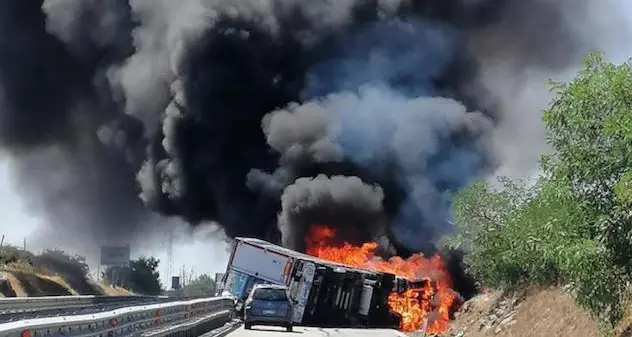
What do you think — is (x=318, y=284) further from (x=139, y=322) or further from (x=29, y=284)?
(x=29, y=284)

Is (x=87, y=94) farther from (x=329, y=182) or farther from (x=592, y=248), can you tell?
(x=592, y=248)

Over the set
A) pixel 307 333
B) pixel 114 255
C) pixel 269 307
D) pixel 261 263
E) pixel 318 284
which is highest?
pixel 114 255

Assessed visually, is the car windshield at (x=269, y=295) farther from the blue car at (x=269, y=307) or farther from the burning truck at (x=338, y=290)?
the burning truck at (x=338, y=290)

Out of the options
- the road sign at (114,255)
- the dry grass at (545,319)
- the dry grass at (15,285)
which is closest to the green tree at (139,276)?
the road sign at (114,255)

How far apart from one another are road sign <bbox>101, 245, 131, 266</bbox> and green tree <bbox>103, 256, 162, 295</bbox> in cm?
909

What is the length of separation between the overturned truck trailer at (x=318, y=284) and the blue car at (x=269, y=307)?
5.72 ft

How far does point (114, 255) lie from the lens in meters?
95.6

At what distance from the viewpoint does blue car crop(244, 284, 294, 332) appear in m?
30.7

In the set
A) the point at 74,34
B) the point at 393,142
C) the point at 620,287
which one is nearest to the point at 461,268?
the point at 393,142

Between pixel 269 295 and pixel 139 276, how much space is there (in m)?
85.5

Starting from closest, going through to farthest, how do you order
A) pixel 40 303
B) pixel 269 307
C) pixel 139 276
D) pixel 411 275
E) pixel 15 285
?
pixel 269 307 < pixel 40 303 < pixel 411 275 < pixel 15 285 < pixel 139 276

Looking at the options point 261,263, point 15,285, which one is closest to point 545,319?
point 261,263

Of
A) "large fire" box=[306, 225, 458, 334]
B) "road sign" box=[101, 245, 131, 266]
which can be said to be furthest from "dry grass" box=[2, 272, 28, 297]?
"road sign" box=[101, 245, 131, 266]

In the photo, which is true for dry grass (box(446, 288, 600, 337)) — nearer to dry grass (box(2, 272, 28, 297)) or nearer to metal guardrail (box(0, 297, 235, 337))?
metal guardrail (box(0, 297, 235, 337))
